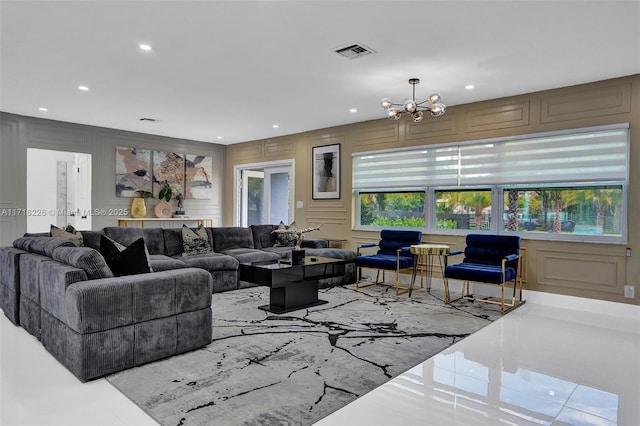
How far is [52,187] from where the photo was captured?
8656mm

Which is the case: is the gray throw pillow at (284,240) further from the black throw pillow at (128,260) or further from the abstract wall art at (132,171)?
the black throw pillow at (128,260)

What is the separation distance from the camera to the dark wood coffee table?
410 cm

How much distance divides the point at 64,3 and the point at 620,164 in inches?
217

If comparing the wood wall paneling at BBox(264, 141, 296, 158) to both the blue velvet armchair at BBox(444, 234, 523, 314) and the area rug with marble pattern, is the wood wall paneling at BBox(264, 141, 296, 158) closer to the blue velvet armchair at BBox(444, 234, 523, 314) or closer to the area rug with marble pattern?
the area rug with marble pattern

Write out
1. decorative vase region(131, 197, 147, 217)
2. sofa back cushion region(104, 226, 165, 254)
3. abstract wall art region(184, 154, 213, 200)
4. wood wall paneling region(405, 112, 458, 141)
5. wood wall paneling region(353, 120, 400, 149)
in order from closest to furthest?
sofa back cushion region(104, 226, 165, 254) → wood wall paneling region(405, 112, 458, 141) → wood wall paneling region(353, 120, 400, 149) → decorative vase region(131, 197, 147, 217) → abstract wall art region(184, 154, 213, 200)

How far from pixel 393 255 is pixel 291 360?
3208 millimetres

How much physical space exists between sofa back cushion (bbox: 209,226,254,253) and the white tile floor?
2807mm

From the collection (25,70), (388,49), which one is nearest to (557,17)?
(388,49)

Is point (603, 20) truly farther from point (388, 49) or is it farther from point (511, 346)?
point (511, 346)

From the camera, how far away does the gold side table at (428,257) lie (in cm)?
504

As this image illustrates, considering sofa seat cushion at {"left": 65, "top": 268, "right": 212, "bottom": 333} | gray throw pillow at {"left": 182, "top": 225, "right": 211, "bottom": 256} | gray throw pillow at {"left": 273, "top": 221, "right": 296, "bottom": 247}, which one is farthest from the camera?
gray throw pillow at {"left": 273, "top": 221, "right": 296, "bottom": 247}

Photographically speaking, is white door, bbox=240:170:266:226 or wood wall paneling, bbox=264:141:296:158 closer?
wood wall paneling, bbox=264:141:296:158

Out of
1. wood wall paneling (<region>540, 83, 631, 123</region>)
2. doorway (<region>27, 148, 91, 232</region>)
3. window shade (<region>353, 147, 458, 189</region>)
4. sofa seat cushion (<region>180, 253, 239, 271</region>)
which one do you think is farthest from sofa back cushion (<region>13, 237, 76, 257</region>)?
wood wall paneling (<region>540, 83, 631, 123</region>)

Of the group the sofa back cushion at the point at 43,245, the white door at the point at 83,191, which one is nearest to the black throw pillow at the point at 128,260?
the sofa back cushion at the point at 43,245
